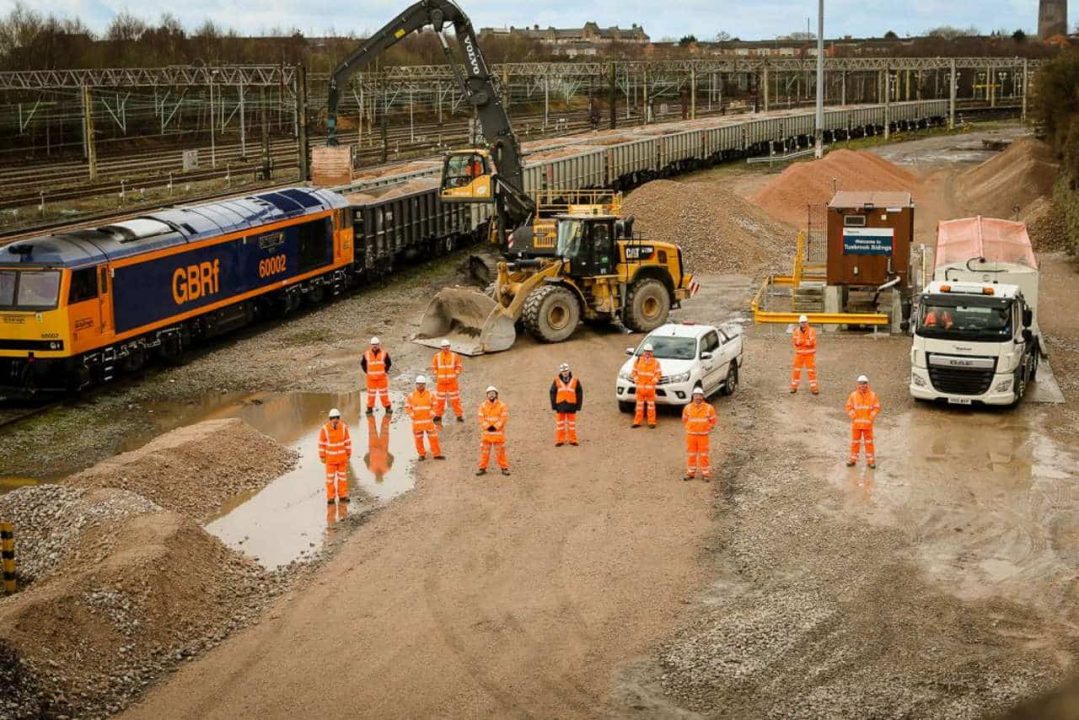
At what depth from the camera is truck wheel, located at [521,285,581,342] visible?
26.4 meters

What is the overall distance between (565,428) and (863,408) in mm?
4377

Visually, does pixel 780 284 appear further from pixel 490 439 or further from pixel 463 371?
pixel 490 439

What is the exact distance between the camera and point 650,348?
73.2 ft

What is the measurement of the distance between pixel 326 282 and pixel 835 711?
75.7ft

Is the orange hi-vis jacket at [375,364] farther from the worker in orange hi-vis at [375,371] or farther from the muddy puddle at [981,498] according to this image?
the muddy puddle at [981,498]

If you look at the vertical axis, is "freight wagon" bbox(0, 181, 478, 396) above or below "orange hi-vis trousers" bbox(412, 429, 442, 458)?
above

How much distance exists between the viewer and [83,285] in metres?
23.2

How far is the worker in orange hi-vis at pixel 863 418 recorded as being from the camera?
60.5ft

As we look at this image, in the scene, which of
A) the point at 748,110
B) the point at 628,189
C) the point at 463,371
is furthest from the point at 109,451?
the point at 748,110

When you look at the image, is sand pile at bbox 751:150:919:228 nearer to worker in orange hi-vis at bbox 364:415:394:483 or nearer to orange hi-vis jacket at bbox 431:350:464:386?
orange hi-vis jacket at bbox 431:350:464:386

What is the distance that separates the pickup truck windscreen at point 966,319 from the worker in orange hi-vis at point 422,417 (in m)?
8.13

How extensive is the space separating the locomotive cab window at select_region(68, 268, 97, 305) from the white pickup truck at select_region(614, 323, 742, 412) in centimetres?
925

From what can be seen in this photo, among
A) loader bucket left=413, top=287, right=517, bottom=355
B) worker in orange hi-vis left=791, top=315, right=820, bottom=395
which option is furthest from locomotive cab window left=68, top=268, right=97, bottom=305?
worker in orange hi-vis left=791, top=315, right=820, bottom=395

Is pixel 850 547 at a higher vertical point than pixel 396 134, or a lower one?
lower
